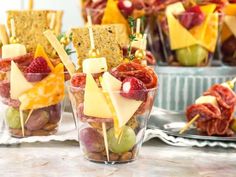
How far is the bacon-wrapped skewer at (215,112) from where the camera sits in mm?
1449

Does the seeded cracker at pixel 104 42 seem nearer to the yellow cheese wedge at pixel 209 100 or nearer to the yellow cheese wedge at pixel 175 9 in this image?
the yellow cheese wedge at pixel 209 100

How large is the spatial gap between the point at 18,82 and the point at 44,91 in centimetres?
6

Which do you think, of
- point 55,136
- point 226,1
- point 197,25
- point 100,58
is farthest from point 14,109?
point 226,1

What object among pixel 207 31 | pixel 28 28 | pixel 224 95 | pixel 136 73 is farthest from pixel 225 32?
pixel 136 73

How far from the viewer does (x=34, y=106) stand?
4.62 feet

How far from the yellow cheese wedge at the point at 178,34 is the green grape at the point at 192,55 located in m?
0.02

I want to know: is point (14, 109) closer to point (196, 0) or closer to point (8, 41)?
point (8, 41)

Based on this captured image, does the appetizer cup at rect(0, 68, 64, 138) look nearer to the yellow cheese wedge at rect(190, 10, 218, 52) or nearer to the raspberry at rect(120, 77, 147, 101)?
the raspberry at rect(120, 77, 147, 101)

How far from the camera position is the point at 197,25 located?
6.20 ft

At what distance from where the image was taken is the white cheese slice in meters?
1.24

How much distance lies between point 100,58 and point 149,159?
221 millimetres

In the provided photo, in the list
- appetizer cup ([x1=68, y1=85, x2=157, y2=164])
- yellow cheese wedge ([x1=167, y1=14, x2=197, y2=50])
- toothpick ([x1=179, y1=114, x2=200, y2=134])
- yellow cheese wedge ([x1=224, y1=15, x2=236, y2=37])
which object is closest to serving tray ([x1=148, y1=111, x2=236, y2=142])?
toothpick ([x1=179, y1=114, x2=200, y2=134])

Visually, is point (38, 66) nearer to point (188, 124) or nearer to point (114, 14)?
point (188, 124)

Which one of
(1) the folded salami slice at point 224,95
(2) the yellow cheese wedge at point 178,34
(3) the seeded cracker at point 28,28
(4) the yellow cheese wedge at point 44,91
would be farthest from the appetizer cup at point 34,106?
(2) the yellow cheese wedge at point 178,34
